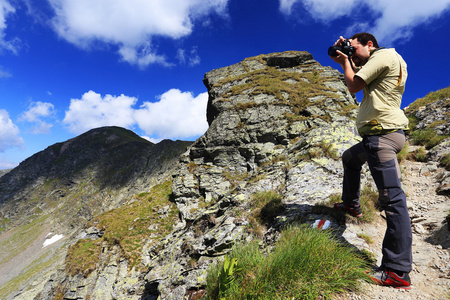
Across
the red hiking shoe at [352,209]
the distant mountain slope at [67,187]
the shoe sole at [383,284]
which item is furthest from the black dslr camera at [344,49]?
the distant mountain slope at [67,187]

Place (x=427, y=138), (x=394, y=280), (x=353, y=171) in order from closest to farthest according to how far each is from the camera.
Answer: (x=394, y=280) < (x=353, y=171) < (x=427, y=138)

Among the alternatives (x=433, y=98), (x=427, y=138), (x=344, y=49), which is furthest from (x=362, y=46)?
(x=433, y=98)

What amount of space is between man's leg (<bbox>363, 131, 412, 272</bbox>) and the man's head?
1518 millimetres

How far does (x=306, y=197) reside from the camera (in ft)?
22.3

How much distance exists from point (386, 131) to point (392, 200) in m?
1.19

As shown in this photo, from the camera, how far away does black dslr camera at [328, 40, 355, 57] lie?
146 inches

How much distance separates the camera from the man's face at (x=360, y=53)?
11.9 feet

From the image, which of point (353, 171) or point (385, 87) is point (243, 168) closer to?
point (353, 171)

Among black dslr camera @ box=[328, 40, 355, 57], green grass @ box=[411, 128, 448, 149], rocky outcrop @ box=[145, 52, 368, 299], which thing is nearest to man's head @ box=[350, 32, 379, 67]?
black dslr camera @ box=[328, 40, 355, 57]

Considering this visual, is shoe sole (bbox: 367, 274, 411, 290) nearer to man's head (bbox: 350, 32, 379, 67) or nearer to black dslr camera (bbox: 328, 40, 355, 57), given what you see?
man's head (bbox: 350, 32, 379, 67)

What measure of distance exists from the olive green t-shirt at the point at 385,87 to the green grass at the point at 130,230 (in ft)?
71.4

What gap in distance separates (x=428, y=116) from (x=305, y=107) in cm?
1266

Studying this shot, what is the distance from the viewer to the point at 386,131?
3.40 meters

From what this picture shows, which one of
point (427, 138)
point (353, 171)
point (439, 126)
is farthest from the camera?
point (439, 126)
